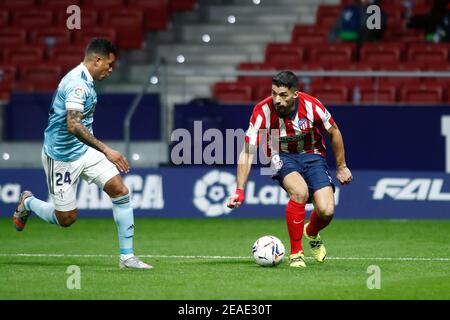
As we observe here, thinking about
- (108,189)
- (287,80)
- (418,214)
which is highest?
(287,80)

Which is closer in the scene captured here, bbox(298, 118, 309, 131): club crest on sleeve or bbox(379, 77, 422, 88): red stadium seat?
bbox(298, 118, 309, 131): club crest on sleeve

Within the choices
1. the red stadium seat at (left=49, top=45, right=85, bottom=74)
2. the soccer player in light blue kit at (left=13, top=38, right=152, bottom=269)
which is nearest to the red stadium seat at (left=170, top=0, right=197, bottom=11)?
the red stadium seat at (left=49, top=45, right=85, bottom=74)


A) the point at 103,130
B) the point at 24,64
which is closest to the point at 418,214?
the point at 103,130

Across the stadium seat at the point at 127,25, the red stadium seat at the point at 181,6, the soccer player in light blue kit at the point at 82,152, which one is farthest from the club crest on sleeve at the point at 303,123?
the red stadium seat at the point at 181,6

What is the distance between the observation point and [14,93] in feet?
63.2

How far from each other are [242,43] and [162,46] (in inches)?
62.7

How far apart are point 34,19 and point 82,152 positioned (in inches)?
502

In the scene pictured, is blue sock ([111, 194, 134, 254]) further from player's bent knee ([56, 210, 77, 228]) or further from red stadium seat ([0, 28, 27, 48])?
red stadium seat ([0, 28, 27, 48])

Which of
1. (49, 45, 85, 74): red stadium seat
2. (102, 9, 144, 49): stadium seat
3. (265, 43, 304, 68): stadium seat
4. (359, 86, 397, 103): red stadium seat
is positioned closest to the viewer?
(359, 86, 397, 103): red stadium seat

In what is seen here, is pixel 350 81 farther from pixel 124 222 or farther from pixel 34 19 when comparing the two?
pixel 124 222

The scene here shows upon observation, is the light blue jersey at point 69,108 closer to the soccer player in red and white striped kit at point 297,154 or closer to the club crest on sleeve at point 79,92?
the club crest on sleeve at point 79,92

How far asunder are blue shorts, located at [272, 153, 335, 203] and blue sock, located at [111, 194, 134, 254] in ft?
5.22

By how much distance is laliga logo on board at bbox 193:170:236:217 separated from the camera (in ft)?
58.8

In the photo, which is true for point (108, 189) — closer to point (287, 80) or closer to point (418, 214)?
point (287, 80)
